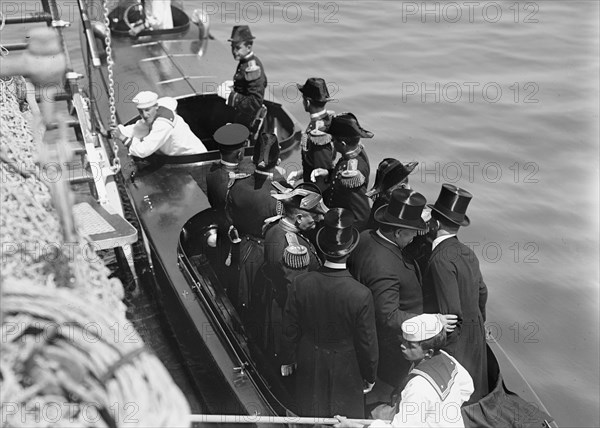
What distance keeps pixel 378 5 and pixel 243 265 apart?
10904mm

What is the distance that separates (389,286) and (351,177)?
1.16 meters

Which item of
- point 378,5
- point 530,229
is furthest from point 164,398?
point 378,5

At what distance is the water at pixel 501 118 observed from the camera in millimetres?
5959

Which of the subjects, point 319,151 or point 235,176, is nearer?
point 235,176

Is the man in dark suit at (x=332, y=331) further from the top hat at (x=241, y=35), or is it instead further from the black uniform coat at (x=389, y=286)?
the top hat at (x=241, y=35)

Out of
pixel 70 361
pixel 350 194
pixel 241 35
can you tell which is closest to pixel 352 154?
pixel 350 194

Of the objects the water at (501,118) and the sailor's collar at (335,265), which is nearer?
the sailor's collar at (335,265)

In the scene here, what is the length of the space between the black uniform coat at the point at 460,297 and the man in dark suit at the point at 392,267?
0.41 ft

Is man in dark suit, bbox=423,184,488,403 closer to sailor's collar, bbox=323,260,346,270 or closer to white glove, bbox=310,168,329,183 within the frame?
sailor's collar, bbox=323,260,346,270

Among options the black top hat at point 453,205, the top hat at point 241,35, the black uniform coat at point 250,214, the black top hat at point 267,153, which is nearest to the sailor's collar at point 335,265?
the black top hat at point 453,205

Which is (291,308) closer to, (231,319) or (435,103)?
(231,319)

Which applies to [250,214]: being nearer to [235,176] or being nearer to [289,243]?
[235,176]

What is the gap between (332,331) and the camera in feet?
10.6

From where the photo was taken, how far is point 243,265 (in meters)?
4.14
